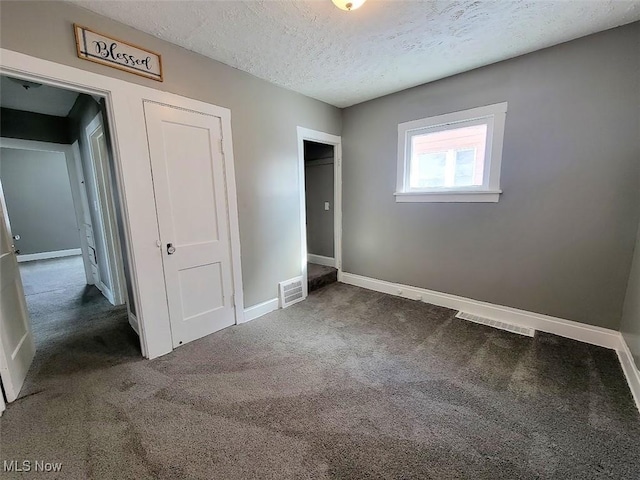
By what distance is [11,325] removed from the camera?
6.38 feet

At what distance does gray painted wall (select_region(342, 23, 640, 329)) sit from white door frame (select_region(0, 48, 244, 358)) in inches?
104

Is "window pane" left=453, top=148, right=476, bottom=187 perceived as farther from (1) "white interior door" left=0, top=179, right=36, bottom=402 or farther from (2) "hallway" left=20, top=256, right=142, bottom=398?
(1) "white interior door" left=0, top=179, right=36, bottom=402

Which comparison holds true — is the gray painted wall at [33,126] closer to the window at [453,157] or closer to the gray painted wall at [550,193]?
the gray painted wall at [550,193]

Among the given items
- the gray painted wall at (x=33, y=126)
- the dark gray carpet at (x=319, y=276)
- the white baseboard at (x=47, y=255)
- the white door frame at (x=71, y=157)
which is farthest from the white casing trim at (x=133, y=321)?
the white baseboard at (x=47, y=255)

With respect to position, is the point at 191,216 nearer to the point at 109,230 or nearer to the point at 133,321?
the point at 133,321

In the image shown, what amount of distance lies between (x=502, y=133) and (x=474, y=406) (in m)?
2.43

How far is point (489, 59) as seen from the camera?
2.48m

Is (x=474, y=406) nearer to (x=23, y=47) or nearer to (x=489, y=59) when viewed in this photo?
(x=489, y=59)

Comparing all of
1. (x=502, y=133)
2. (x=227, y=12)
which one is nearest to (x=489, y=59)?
(x=502, y=133)

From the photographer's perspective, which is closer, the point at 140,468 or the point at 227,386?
the point at 140,468

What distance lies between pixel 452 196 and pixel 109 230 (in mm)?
4041

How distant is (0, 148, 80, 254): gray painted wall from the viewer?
5.81 metres

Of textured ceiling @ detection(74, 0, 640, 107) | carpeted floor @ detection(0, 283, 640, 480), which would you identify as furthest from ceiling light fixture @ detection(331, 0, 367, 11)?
carpeted floor @ detection(0, 283, 640, 480)

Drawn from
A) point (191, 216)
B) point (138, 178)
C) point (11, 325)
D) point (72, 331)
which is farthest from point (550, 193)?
point (72, 331)
